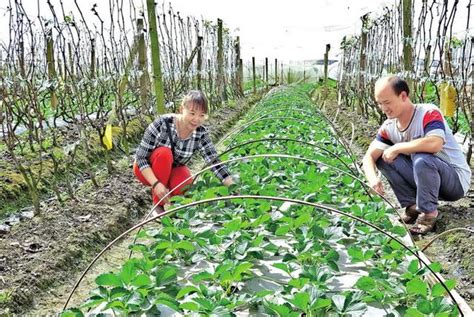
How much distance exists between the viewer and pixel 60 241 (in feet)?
11.7

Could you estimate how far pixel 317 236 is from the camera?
2545mm

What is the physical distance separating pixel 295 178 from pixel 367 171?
554mm

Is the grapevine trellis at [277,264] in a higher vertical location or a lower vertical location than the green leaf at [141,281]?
lower

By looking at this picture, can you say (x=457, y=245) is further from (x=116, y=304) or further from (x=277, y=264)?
(x=116, y=304)

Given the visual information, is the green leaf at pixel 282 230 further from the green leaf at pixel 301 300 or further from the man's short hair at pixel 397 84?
the man's short hair at pixel 397 84

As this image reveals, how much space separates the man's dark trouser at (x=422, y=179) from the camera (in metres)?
3.47

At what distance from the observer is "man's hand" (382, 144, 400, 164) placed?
11.5ft

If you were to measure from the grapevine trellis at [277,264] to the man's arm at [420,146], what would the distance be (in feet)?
1.20

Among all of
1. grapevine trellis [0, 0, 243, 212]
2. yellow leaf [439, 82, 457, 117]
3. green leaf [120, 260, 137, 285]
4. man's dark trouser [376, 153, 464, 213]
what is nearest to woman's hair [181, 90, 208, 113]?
grapevine trellis [0, 0, 243, 212]

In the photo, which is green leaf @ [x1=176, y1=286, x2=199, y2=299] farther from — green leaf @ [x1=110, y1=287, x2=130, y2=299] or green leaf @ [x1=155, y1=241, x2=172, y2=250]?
green leaf @ [x1=155, y1=241, x2=172, y2=250]

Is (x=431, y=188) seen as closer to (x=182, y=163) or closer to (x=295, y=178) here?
(x=295, y=178)

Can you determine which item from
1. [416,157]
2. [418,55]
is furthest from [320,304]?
[418,55]

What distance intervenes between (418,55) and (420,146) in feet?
12.7

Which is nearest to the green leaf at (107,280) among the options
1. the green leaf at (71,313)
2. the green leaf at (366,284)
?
the green leaf at (71,313)
